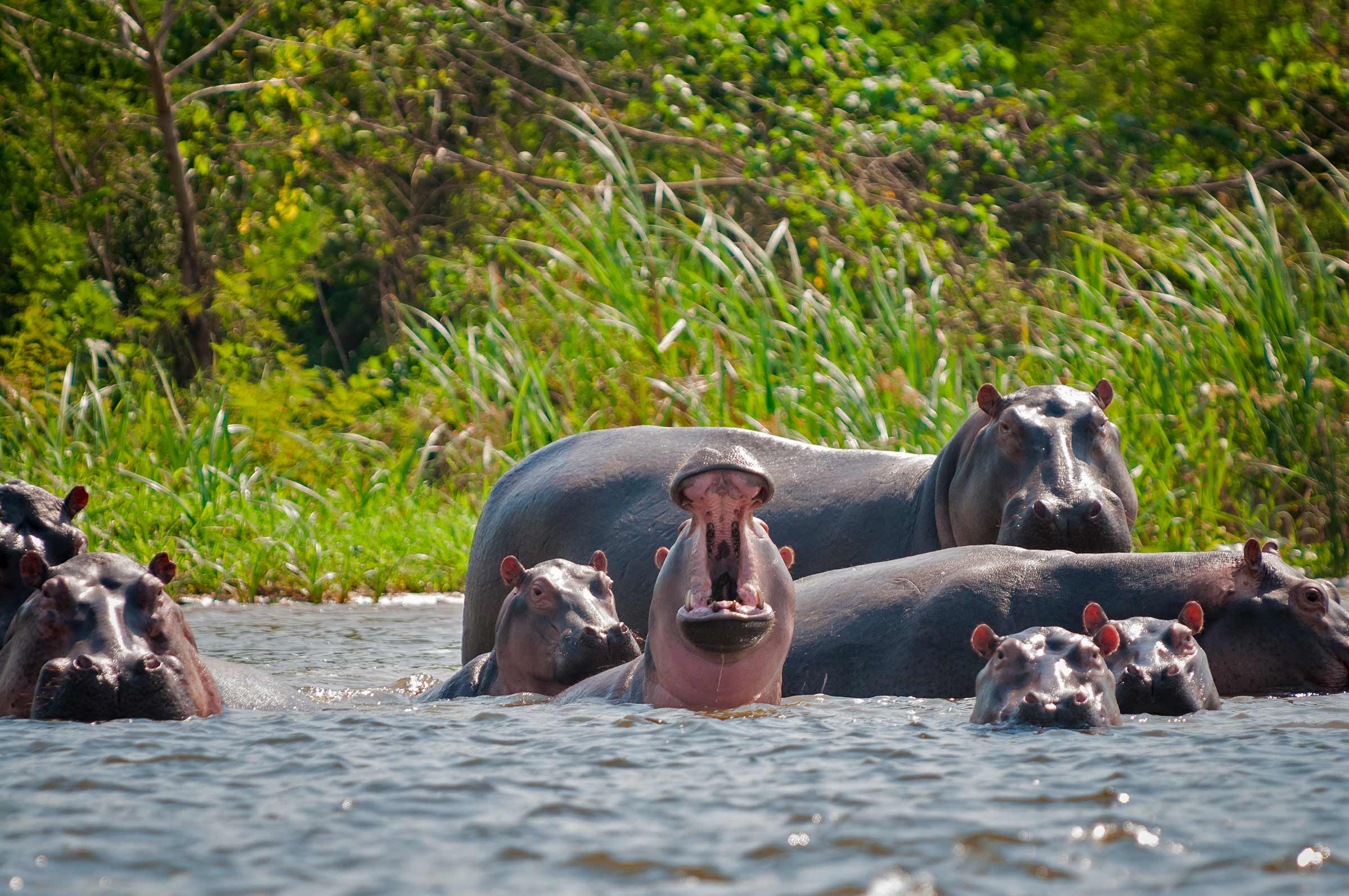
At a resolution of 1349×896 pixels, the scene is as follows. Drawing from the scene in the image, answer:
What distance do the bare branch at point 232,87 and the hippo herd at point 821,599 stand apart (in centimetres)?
837

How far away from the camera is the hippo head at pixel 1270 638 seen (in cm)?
471

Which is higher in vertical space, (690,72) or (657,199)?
(690,72)

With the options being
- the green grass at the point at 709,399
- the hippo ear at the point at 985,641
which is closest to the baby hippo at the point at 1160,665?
the hippo ear at the point at 985,641

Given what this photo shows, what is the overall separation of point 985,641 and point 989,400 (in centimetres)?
166

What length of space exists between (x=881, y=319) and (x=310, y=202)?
6.85 m

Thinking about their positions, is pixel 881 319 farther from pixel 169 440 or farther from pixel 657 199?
pixel 169 440

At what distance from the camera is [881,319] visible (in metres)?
9.47

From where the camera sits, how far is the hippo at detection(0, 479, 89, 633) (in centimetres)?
462

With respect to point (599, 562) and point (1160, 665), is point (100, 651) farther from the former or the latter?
point (1160, 665)

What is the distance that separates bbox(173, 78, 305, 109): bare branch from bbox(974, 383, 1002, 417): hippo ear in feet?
31.1

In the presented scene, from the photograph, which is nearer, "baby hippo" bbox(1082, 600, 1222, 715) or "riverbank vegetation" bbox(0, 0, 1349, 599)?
"baby hippo" bbox(1082, 600, 1222, 715)

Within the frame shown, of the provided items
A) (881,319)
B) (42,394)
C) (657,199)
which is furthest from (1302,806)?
(42,394)

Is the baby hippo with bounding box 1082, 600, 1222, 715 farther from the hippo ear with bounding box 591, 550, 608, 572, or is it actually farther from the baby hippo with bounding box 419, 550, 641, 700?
the hippo ear with bounding box 591, 550, 608, 572

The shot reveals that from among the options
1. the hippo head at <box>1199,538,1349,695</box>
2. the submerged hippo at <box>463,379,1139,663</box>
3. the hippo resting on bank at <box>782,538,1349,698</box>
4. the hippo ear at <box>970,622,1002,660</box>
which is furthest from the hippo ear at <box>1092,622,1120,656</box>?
the submerged hippo at <box>463,379,1139,663</box>
